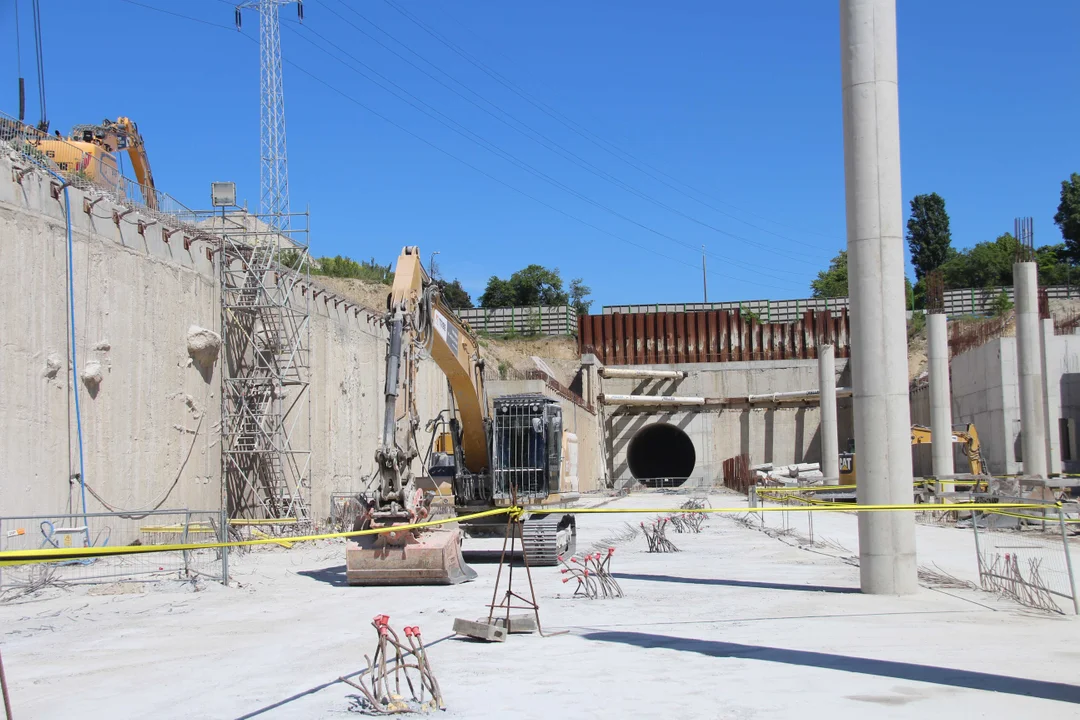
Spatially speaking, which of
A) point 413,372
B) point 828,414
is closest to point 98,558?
point 413,372

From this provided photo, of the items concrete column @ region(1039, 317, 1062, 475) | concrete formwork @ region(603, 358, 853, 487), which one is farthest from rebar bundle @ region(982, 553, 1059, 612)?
concrete formwork @ region(603, 358, 853, 487)

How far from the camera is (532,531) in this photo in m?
17.2

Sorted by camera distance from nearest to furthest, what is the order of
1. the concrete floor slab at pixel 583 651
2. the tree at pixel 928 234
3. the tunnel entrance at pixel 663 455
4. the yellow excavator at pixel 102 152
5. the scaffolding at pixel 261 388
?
the concrete floor slab at pixel 583 651, the scaffolding at pixel 261 388, the yellow excavator at pixel 102 152, the tunnel entrance at pixel 663 455, the tree at pixel 928 234

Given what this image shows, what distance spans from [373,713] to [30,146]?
20.5 metres

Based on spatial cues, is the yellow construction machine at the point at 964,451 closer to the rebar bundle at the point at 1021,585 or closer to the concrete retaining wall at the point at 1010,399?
the concrete retaining wall at the point at 1010,399

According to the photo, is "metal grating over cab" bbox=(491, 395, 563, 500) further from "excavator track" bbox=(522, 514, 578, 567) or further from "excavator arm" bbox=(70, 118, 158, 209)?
"excavator arm" bbox=(70, 118, 158, 209)

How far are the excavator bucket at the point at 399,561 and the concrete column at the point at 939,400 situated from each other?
26640mm

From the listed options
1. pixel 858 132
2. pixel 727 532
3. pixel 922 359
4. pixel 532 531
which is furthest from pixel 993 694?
pixel 922 359

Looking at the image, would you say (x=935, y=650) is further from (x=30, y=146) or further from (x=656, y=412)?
→ (x=656, y=412)

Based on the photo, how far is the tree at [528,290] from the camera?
90062 millimetres

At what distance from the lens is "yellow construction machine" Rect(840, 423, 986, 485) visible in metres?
40.3

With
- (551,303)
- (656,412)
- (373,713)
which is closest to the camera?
(373,713)

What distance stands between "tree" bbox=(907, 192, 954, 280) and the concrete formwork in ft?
158

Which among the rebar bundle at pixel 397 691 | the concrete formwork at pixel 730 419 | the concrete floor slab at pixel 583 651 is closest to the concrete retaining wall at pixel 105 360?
the concrete floor slab at pixel 583 651
